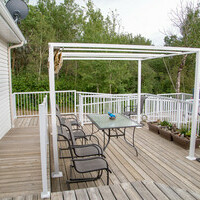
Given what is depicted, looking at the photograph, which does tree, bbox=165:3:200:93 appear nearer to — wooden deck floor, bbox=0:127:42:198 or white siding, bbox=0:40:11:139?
white siding, bbox=0:40:11:139

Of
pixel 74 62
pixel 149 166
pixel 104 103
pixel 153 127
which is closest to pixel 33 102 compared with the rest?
pixel 104 103

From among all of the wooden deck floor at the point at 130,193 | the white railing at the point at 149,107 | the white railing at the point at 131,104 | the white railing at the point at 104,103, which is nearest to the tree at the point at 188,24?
the white railing at the point at 131,104

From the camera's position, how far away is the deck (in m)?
2.48

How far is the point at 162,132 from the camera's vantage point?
544 centimetres

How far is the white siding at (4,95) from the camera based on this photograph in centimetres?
492

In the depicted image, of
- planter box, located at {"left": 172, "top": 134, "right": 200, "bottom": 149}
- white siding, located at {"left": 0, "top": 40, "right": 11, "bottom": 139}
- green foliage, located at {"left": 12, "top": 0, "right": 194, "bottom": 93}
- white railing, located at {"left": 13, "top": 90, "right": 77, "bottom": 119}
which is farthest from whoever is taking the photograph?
green foliage, located at {"left": 12, "top": 0, "right": 194, "bottom": 93}

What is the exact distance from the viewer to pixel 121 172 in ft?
11.3

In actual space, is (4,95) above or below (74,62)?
below

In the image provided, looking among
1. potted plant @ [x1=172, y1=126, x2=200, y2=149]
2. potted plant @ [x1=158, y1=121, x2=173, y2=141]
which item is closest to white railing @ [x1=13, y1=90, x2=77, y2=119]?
potted plant @ [x1=158, y1=121, x2=173, y2=141]

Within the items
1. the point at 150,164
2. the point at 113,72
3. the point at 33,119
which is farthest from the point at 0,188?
the point at 113,72

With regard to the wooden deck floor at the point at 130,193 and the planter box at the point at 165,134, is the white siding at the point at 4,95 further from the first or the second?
the planter box at the point at 165,134

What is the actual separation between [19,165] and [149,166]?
2340 millimetres

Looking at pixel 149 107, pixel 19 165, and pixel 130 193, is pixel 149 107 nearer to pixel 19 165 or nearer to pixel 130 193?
pixel 130 193

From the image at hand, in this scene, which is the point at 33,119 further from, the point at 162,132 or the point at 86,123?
the point at 162,132
